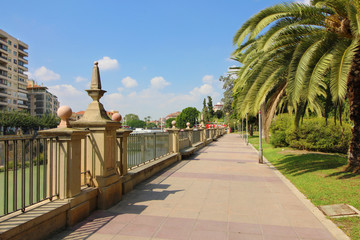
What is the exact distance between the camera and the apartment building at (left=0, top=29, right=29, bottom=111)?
64.2m

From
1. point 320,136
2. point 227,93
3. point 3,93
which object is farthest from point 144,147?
point 3,93

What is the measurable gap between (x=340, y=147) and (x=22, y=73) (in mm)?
83965

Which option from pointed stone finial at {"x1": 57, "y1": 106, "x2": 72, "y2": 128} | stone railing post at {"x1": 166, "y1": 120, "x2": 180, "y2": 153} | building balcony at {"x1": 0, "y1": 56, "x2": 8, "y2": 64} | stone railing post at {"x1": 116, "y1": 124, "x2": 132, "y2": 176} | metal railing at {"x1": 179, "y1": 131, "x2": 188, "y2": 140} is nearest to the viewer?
pointed stone finial at {"x1": 57, "y1": 106, "x2": 72, "y2": 128}

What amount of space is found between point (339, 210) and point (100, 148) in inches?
198

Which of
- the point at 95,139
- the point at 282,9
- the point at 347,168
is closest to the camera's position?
the point at 95,139

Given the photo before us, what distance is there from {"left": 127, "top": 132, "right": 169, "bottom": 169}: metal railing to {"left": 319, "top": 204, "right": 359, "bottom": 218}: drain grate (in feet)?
16.7

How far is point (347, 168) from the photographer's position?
857cm

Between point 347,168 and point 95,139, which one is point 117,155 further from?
point 347,168

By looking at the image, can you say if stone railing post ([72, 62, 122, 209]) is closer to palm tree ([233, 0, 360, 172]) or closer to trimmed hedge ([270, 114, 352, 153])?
palm tree ([233, 0, 360, 172])

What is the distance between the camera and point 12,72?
68.6 meters

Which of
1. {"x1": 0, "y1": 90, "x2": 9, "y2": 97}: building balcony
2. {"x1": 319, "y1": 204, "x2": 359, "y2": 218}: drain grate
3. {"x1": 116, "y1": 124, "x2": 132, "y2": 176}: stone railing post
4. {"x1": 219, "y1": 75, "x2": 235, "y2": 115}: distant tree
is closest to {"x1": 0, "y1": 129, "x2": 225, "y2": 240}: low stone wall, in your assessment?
{"x1": 116, "y1": 124, "x2": 132, "y2": 176}: stone railing post

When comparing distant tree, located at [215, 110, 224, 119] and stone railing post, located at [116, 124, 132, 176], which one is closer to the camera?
stone railing post, located at [116, 124, 132, 176]

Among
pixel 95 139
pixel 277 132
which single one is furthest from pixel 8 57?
pixel 95 139

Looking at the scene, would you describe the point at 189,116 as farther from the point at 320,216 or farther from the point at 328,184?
the point at 320,216
